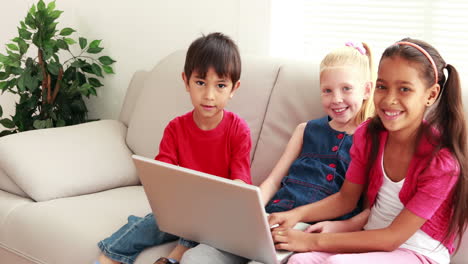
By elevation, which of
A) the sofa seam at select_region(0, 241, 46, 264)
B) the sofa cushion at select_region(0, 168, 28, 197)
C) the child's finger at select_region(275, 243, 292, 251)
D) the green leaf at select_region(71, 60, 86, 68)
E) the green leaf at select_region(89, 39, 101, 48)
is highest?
the green leaf at select_region(89, 39, 101, 48)

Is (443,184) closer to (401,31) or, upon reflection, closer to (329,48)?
(401,31)

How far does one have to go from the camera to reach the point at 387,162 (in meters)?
1.70

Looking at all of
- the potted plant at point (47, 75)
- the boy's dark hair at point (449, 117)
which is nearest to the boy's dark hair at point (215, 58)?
the boy's dark hair at point (449, 117)

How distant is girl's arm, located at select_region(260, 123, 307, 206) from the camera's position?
206 centimetres

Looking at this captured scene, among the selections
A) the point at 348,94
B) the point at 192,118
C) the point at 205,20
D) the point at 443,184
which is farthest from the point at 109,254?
the point at 205,20

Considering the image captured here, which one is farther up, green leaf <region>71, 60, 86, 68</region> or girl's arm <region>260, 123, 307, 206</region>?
green leaf <region>71, 60, 86, 68</region>

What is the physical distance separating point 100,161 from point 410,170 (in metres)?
1.36

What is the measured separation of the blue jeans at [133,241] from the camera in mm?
1969

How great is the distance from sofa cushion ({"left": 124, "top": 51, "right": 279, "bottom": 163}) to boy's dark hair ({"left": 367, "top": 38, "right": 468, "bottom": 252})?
2.68 ft

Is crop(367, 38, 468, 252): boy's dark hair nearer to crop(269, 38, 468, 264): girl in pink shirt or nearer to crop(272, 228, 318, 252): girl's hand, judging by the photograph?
crop(269, 38, 468, 264): girl in pink shirt

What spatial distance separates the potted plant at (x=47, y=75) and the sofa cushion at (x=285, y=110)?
1207 mm

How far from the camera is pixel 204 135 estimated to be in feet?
6.53

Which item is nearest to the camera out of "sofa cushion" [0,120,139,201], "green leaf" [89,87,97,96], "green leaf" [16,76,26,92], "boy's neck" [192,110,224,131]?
"boy's neck" [192,110,224,131]

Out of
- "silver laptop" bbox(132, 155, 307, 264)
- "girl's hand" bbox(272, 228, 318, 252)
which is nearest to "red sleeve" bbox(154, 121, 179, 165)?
"silver laptop" bbox(132, 155, 307, 264)
